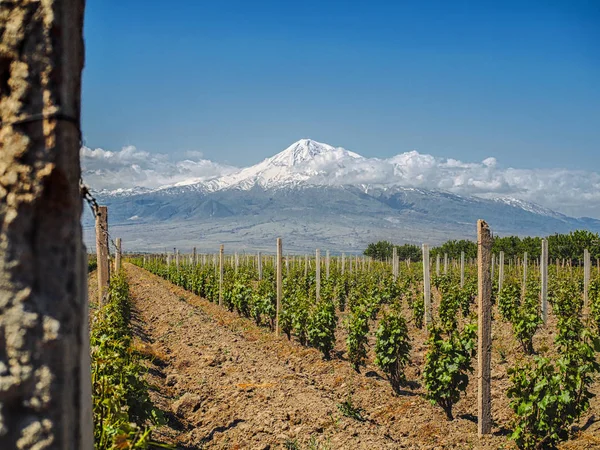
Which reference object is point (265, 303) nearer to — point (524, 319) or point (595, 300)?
point (524, 319)

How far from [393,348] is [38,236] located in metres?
8.92

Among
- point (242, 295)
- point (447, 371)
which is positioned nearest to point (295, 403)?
point (447, 371)

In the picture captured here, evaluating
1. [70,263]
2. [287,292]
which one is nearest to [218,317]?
[287,292]

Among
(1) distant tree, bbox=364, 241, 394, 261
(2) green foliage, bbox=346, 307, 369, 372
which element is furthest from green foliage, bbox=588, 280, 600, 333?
(1) distant tree, bbox=364, 241, 394, 261

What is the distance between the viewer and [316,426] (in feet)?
21.7

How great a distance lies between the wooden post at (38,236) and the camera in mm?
1356

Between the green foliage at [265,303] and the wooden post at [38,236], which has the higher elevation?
the wooden post at [38,236]

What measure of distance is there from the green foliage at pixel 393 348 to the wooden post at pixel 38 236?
342 inches

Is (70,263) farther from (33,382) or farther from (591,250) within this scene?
(591,250)

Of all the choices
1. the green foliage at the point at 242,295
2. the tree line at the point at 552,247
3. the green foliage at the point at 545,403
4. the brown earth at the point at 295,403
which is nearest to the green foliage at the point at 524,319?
the brown earth at the point at 295,403

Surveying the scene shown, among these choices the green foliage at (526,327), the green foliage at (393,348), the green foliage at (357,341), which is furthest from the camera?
the green foliage at (526,327)

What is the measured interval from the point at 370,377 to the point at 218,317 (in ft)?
29.3

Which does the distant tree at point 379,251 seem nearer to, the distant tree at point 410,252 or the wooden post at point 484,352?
the distant tree at point 410,252

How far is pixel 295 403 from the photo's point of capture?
24.6 ft
